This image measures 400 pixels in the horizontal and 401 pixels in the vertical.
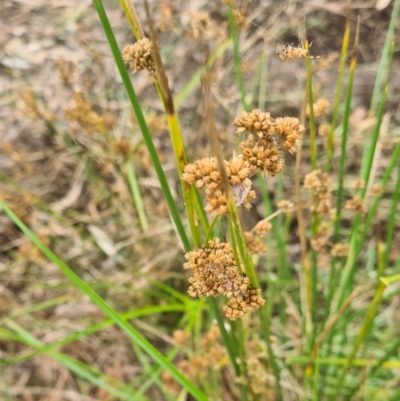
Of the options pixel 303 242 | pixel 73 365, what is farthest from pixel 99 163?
pixel 303 242

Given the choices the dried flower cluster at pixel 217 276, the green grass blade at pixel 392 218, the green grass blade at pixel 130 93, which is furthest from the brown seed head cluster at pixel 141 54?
the green grass blade at pixel 392 218

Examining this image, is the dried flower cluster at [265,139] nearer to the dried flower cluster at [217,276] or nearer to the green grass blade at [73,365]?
the dried flower cluster at [217,276]

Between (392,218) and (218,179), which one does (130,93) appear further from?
(392,218)

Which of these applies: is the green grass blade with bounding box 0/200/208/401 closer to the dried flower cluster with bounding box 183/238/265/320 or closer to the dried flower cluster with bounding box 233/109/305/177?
the dried flower cluster with bounding box 183/238/265/320

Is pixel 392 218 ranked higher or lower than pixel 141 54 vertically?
lower

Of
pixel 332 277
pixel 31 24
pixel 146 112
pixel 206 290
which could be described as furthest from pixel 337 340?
pixel 31 24

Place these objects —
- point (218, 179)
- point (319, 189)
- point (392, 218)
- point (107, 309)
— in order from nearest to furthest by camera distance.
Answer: point (218, 179)
point (107, 309)
point (319, 189)
point (392, 218)
